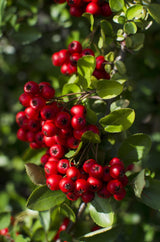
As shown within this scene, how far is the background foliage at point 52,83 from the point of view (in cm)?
225

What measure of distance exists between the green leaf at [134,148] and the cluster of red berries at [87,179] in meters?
0.17

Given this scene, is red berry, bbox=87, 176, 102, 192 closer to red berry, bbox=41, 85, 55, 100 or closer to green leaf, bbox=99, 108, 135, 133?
green leaf, bbox=99, 108, 135, 133

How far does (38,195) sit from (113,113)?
0.64 metres

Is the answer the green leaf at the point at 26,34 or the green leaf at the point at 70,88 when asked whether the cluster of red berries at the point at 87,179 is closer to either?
the green leaf at the point at 70,88

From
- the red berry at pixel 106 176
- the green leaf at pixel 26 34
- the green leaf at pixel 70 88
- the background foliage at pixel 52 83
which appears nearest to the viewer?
the red berry at pixel 106 176

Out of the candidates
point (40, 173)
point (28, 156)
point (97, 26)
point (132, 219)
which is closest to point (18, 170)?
point (132, 219)

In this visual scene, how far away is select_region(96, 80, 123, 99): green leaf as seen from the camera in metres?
1.54

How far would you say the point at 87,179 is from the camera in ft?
4.99

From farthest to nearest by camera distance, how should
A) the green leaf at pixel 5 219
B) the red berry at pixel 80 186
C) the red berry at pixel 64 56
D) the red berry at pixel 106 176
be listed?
1. the green leaf at pixel 5 219
2. the red berry at pixel 64 56
3. the red berry at pixel 106 176
4. the red berry at pixel 80 186

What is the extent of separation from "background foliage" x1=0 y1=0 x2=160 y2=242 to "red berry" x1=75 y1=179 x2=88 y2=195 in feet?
1.20

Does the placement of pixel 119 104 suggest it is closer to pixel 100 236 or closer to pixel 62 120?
pixel 62 120

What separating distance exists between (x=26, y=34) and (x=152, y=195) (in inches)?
66.0

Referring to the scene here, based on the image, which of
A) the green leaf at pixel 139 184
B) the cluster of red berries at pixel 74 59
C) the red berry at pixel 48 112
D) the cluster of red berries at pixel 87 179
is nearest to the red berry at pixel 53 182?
the cluster of red berries at pixel 87 179

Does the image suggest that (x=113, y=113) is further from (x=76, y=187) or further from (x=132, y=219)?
(x=132, y=219)
